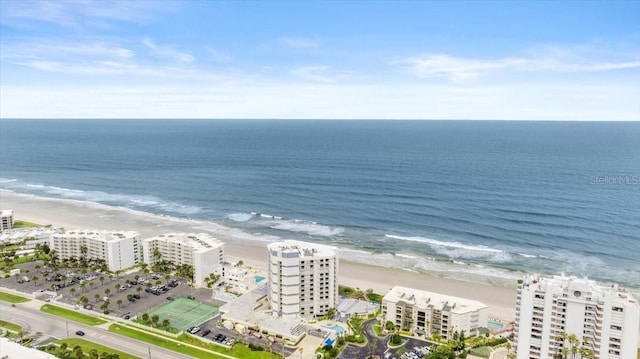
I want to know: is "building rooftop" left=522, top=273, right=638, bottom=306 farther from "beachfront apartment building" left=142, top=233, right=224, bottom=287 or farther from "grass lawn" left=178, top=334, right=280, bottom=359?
"beachfront apartment building" left=142, top=233, right=224, bottom=287

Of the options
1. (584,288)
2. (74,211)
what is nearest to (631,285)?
(584,288)

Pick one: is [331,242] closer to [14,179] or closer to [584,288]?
[584,288]

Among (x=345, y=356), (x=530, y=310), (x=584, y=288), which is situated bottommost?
(x=345, y=356)

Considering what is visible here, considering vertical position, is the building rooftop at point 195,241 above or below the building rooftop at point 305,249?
below

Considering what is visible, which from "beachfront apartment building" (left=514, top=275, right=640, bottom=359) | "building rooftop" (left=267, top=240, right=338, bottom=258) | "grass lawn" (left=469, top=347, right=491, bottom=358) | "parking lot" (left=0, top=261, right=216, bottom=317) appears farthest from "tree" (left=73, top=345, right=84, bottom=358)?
"beachfront apartment building" (left=514, top=275, right=640, bottom=359)

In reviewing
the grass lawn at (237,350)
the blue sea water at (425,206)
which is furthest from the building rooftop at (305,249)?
the blue sea water at (425,206)

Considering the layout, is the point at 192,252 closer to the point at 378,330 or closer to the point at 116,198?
the point at 378,330

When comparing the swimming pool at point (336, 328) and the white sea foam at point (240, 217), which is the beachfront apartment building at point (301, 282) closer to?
the swimming pool at point (336, 328)
